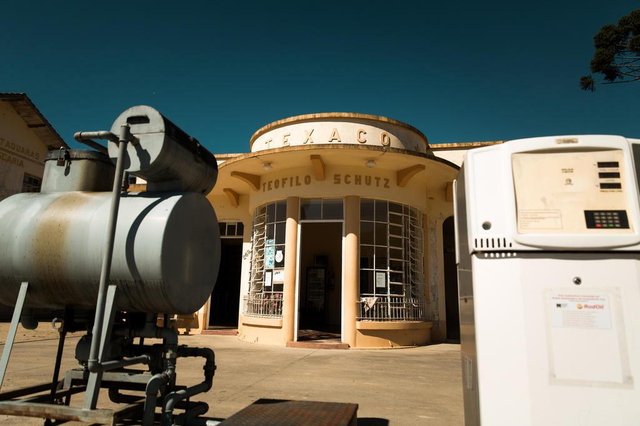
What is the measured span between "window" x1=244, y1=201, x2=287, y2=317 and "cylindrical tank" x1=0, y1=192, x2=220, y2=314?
7.27 meters

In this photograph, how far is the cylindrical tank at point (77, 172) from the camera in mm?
3418

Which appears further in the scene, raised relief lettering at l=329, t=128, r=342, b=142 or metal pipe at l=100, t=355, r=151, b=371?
raised relief lettering at l=329, t=128, r=342, b=142

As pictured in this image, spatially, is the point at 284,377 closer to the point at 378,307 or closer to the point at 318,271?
the point at 378,307

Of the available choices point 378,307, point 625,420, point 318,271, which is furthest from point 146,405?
point 318,271

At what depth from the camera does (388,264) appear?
10211 millimetres

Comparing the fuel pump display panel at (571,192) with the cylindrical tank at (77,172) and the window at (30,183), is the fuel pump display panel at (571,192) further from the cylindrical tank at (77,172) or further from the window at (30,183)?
the window at (30,183)

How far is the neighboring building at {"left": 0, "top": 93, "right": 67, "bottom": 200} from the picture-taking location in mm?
15391

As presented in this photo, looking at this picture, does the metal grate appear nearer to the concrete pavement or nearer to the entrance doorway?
the concrete pavement

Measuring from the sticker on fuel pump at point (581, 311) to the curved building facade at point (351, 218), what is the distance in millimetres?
7343

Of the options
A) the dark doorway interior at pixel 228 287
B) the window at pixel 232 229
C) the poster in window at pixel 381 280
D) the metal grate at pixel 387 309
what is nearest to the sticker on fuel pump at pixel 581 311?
the metal grate at pixel 387 309

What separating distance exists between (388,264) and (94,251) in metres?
8.07

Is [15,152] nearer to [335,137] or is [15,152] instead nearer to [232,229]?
[232,229]

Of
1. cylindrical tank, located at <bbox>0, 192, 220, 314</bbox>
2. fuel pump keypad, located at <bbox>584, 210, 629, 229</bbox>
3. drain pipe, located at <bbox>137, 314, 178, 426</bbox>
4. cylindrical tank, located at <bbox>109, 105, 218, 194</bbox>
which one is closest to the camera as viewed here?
fuel pump keypad, located at <bbox>584, 210, 629, 229</bbox>

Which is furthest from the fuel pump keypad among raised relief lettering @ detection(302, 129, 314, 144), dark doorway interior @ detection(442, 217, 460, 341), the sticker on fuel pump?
dark doorway interior @ detection(442, 217, 460, 341)
